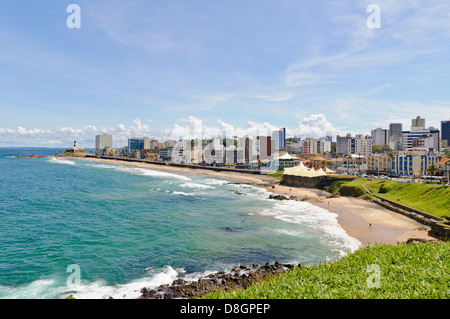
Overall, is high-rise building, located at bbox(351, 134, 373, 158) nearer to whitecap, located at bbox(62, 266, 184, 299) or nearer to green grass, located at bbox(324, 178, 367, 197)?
green grass, located at bbox(324, 178, 367, 197)

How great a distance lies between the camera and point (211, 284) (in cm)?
2052

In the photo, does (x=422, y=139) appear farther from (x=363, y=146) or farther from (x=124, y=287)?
(x=124, y=287)

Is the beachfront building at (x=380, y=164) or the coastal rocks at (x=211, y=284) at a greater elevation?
the beachfront building at (x=380, y=164)

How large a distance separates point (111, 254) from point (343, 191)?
57213mm

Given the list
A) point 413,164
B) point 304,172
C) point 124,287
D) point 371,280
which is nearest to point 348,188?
point 304,172

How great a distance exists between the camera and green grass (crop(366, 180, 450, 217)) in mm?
Answer: 39122

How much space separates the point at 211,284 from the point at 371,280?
1157 centimetres

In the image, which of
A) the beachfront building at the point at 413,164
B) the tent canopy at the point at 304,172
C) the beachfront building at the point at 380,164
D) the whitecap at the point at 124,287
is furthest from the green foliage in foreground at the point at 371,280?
the beachfront building at the point at 380,164

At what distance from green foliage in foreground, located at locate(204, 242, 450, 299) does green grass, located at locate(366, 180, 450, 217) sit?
25.2 m

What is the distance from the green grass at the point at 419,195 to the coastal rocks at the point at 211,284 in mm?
30583

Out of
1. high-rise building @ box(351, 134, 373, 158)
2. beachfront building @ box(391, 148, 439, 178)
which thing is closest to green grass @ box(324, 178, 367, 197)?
beachfront building @ box(391, 148, 439, 178)

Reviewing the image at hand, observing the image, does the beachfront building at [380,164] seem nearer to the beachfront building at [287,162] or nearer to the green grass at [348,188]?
the beachfront building at [287,162]

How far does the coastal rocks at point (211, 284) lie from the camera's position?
19562 millimetres
